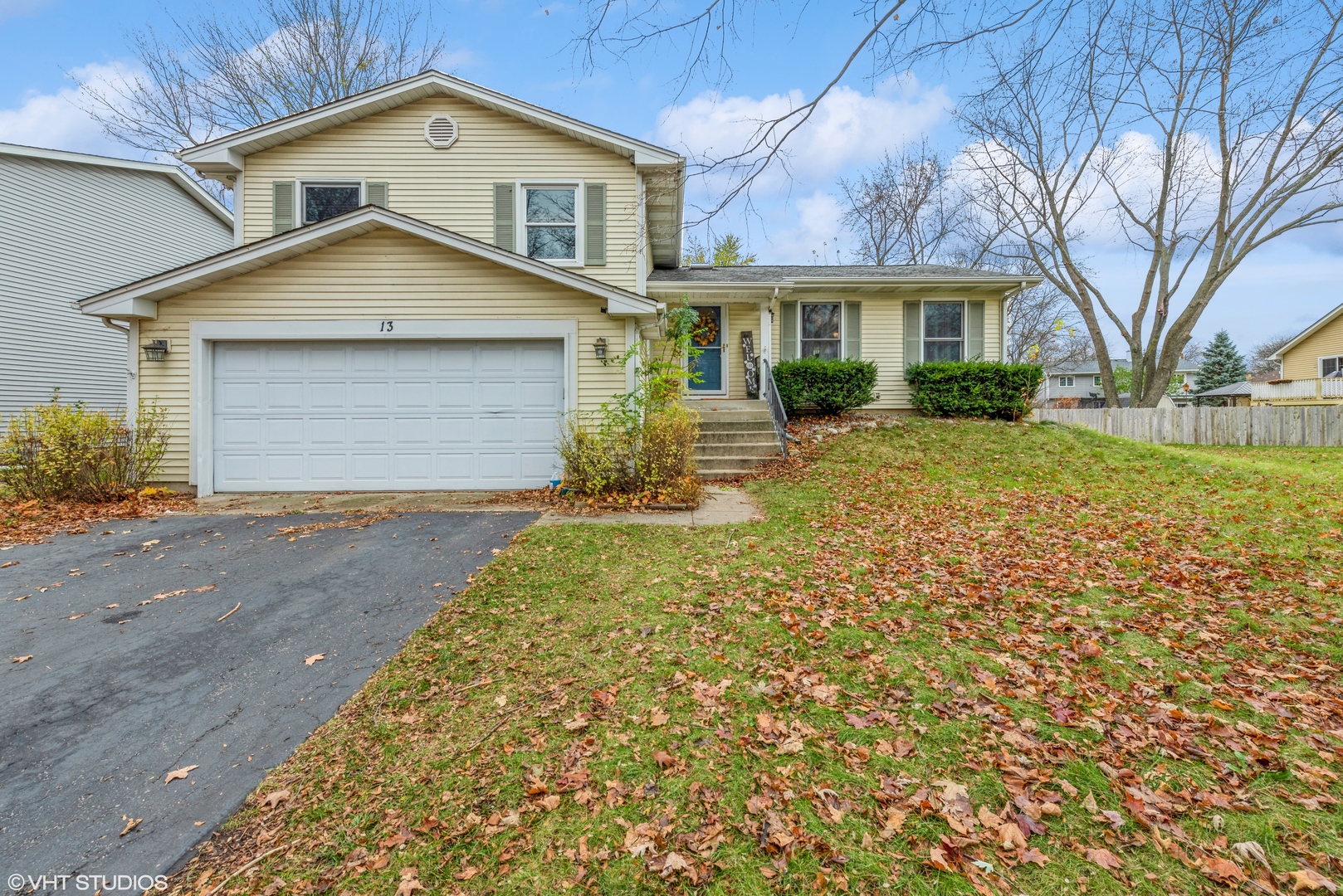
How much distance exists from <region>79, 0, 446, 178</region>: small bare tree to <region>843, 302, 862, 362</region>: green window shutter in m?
14.5

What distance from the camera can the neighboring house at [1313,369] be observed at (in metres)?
22.0

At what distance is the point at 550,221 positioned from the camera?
1066cm

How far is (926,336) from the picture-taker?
14.1 m

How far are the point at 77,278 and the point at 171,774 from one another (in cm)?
1662

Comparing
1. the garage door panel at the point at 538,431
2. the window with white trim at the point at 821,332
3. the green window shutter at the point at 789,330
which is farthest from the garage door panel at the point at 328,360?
the window with white trim at the point at 821,332

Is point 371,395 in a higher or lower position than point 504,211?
lower

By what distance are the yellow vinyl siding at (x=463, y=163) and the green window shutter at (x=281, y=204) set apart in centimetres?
43

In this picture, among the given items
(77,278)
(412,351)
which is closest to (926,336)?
(412,351)

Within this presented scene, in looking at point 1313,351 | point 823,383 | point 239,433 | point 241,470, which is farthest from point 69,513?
point 1313,351

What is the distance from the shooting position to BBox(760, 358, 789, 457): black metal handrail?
416 inches

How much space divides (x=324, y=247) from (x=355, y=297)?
0.86 metres

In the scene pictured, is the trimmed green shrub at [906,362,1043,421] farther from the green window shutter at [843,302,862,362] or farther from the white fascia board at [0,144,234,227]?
the white fascia board at [0,144,234,227]

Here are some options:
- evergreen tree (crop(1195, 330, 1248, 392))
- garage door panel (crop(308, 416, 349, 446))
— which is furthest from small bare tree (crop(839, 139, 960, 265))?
evergreen tree (crop(1195, 330, 1248, 392))

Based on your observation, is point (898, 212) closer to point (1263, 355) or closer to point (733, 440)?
point (733, 440)
